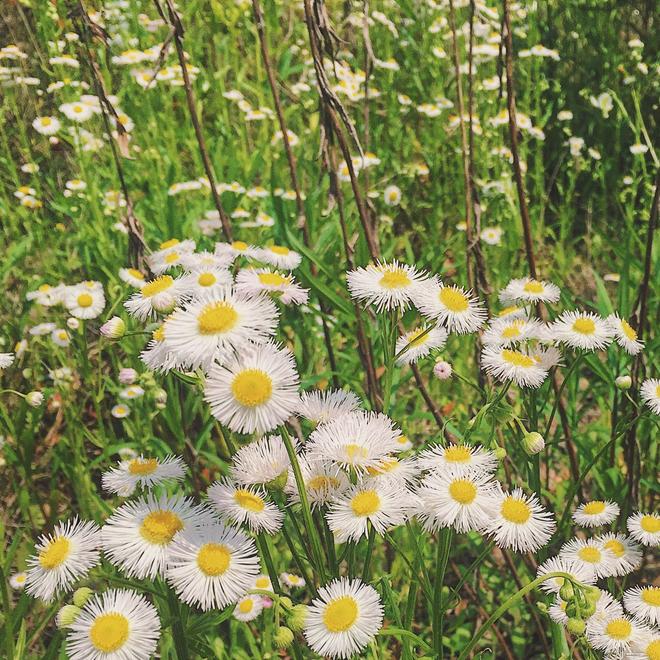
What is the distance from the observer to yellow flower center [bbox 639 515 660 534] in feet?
3.55

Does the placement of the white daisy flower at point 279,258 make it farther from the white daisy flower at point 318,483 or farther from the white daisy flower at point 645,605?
the white daisy flower at point 645,605

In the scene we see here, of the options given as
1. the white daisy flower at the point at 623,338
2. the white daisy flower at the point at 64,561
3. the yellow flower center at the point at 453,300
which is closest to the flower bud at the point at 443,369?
the yellow flower center at the point at 453,300

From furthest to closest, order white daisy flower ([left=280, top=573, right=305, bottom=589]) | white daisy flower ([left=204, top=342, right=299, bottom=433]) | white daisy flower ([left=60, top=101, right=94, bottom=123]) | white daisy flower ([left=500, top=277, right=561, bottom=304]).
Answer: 1. white daisy flower ([left=60, top=101, right=94, bottom=123])
2. white daisy flower ([left=280, top=573, right=305, bottom=589])
3. white daisy flower ([left=500, top=277, right=561, bottom=304])
4. white daisy flower ([left=204, top=342, right=299, bottom=433])

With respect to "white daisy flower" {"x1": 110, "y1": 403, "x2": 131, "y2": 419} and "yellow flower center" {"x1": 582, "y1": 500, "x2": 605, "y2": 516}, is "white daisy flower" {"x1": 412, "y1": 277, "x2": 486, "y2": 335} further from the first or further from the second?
"white daisy flower" {"x1": 110, "y1": 403, "x2": 131, "y2": 419}

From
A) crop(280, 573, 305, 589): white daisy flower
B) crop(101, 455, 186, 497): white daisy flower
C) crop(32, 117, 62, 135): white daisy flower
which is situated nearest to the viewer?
crop(101, 455, 186, 497): white daisy flower

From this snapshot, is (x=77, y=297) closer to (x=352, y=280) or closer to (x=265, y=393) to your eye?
(x=352, y=280)

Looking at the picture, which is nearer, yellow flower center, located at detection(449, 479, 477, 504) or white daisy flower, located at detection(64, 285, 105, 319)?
yellow flower center, located at detection(449, 479, 477, 504)

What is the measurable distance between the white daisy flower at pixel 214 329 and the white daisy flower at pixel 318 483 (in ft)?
0.51

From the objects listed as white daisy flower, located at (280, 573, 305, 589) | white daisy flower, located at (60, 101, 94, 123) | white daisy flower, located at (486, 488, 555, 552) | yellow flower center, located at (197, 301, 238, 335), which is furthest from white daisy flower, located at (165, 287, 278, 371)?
white daisy flower, located at (60, 101, 94, 123)

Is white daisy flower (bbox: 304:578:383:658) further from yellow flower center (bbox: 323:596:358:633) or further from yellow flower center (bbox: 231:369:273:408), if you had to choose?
yellow flower center (bbox: 231:369:273:408)

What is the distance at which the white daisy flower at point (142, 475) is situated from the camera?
0.87 meters

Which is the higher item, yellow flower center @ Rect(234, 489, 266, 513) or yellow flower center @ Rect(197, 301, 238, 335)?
yellow flower center @ Rect(197, 301, 238, 335)

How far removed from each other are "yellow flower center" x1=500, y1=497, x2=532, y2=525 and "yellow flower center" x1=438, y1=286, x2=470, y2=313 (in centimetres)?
24

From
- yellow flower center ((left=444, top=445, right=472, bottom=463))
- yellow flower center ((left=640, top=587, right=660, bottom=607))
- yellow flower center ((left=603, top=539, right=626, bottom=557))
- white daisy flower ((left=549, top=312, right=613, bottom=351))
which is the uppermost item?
yellow flower center ((left=444, top=445, right=472, bottom=463))
